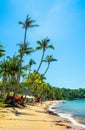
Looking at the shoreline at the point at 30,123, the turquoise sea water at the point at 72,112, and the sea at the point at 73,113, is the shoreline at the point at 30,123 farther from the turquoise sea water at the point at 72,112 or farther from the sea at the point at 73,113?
the turquoise sea water at the point at 72,112

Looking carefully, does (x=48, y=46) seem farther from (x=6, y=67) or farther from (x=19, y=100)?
(x=19, y=100)

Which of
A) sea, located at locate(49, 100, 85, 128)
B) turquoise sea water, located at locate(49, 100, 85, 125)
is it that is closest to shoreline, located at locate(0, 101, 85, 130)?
sea, located at locate(49, 100, 85, 128)

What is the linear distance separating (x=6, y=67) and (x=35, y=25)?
35.0 feet

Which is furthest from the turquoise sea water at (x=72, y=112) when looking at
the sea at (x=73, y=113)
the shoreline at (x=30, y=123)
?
the shoreline at (x=30, y=123)

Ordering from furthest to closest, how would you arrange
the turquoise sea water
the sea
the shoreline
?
the turquoise sea water
the sea
the shoreline

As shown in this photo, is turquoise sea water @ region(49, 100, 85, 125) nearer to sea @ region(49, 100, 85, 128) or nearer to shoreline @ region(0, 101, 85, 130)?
sea @ region(49, 100, 85, 128)

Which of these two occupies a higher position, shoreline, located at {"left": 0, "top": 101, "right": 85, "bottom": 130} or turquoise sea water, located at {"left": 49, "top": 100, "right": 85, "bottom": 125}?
turquoise sea water, located at {"left": 49, "top": 100, "right": 85, "bottom": 125}

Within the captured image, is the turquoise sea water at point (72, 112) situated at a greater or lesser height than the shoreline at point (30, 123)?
greater

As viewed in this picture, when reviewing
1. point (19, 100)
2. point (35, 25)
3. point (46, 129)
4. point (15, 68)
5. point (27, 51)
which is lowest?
point (46, 129)

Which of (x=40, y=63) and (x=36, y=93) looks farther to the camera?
(x=36, y=93)

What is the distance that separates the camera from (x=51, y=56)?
66250 millimetres

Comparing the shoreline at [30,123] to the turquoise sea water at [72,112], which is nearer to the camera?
the shoreline at [30,123]

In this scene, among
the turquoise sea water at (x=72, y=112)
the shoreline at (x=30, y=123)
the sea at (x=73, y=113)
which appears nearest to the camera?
the shoreline at (x=30, y=123)

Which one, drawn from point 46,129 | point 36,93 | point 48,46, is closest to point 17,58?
point 48,46
